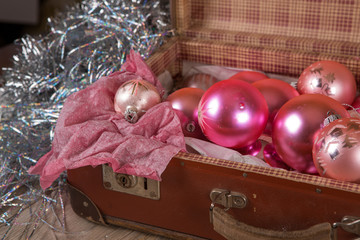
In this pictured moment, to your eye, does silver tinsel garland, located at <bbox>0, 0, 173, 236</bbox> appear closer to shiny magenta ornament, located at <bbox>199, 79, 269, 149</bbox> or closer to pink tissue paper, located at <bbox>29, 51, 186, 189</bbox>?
pink tissue paper, located at <bbox>29, 51, 186, 189</bbox>

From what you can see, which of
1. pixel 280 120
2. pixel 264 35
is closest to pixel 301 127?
pixel 280 120

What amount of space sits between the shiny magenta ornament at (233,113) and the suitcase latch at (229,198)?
137mm

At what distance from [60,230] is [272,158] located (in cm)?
49

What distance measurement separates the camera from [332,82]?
1.17 meters

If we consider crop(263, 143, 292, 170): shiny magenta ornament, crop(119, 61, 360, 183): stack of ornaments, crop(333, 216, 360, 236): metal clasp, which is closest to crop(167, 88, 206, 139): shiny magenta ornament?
crop(119, 61, 360, 183): stack of ornaments

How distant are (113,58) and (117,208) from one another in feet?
1.69

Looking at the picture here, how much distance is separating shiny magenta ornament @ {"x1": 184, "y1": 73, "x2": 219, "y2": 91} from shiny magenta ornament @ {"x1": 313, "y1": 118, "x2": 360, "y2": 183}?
0.52 metres

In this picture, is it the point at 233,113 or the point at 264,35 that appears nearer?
the point at 233,113

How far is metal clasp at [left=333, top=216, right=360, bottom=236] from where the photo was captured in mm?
812

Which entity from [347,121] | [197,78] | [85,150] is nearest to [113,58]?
[197,78]

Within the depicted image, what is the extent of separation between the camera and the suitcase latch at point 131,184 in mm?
972

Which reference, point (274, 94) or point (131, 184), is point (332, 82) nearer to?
point (274, 94)

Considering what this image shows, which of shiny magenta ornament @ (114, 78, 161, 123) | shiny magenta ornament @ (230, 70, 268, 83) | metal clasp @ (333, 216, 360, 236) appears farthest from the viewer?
shiny magenta ornament @ (230, 70, 268, 83)

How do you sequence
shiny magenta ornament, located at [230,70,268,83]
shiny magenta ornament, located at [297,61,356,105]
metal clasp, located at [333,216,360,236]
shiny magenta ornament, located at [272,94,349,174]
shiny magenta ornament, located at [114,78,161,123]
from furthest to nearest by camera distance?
shiny magenta ornament, located at [230,70,268,83] → shiny magenta ornament, located at [297,61,356,105] → shiny magenta ornament, located at [114,78,161,123] → shiny magenta ornament, located at [272,94,349,174] → metal clasp, located at [333,216,360,236]
